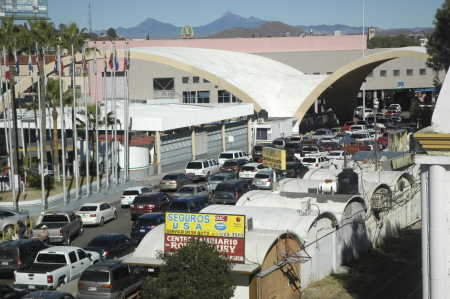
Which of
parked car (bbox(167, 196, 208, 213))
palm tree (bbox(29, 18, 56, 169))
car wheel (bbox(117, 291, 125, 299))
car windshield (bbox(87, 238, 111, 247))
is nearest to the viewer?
car wheel (bbox(117, 291, 125, 299))

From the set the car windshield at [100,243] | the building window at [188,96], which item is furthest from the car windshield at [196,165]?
the building window at [188,96]

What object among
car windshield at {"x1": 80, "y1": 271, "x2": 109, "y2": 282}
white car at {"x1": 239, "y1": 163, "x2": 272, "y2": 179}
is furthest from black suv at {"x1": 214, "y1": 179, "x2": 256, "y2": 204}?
car windshield at {"x1": 80, "y1": 271, "x2": 109, "y2": 282}

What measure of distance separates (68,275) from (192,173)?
22810mm

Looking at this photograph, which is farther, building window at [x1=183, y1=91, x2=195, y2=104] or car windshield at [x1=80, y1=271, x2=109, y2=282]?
building window at [x1=183, y1=91, x2=195, y2=104]

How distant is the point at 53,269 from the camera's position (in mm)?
20062

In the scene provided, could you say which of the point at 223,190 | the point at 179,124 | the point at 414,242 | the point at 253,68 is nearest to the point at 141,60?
the point at 253,68

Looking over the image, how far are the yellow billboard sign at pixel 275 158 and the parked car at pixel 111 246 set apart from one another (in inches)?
573

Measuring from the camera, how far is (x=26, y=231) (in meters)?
28.6

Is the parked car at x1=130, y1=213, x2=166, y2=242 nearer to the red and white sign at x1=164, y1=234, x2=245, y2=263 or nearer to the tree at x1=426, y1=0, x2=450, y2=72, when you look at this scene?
the red and white sign at x1=164, y1=234, x2=245, y2=263

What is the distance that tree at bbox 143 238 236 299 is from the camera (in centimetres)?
1555

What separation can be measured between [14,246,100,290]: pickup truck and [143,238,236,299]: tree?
4.99m

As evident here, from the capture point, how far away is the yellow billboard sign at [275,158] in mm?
37125

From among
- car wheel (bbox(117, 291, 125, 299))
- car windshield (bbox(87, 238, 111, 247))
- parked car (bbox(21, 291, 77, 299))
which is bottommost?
car wheel (bbox(117, 291, 125, 299))

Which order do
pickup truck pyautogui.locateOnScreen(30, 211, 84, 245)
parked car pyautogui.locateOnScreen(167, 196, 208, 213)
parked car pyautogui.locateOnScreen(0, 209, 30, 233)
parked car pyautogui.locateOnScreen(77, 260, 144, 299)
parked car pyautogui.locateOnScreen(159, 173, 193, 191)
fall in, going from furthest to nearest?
parked car pyautogui.locateOnScreen(159, 173, 193, 191)
parked car pyautogui.locateOnScreen(167, 196, 208, 213)
parked car pyautogui.locateOnScreen(0, 209, 30, 233)
pickup truck pyautogui.locateOnScreen(30, 211, 84, 245)
parked car pyautogui.locateOnScreen(77, 260, 144, 299)
